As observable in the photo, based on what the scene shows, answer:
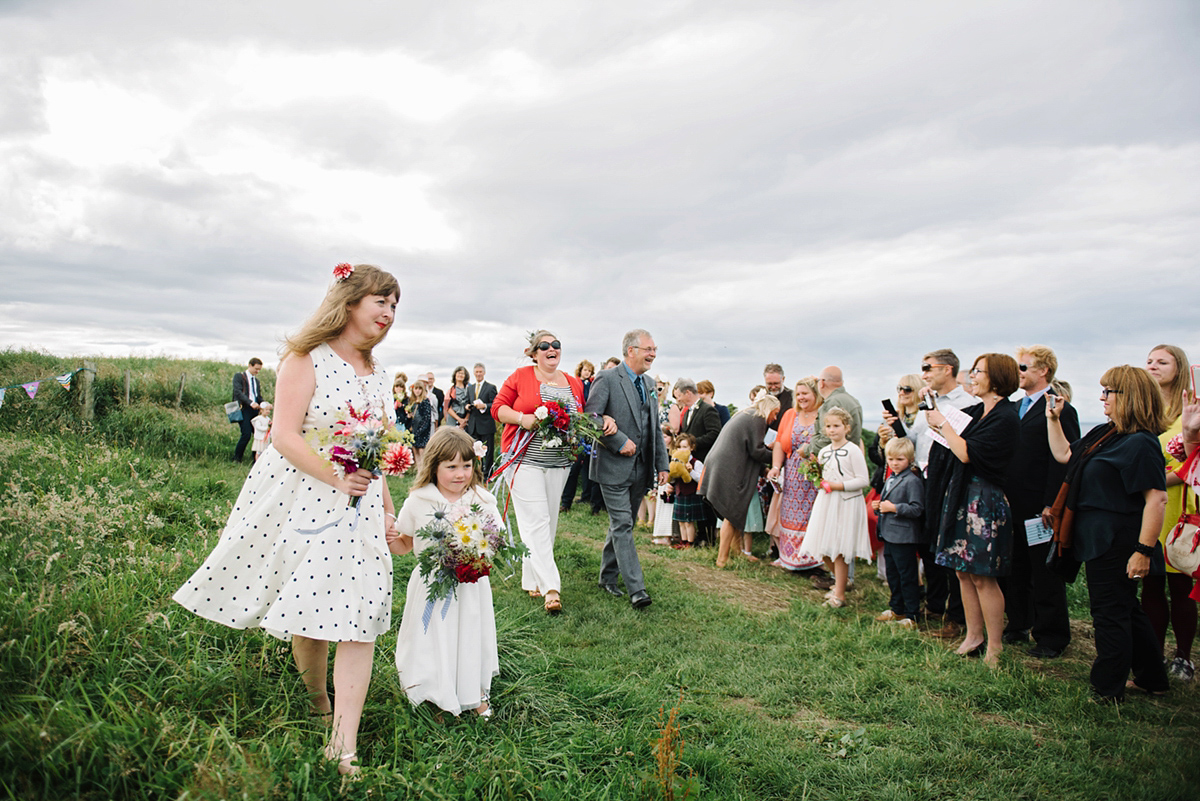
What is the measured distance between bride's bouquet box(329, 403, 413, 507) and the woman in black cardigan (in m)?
4.25

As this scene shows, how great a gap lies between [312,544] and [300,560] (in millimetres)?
103

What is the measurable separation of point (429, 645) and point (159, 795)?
1315 millimetres

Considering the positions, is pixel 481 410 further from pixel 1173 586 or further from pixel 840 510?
pixel 1173 586

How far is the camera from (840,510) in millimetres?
7078

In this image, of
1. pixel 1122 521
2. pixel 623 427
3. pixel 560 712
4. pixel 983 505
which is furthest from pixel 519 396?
pixel 1122 521

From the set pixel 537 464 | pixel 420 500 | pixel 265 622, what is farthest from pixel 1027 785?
pixel 537 464

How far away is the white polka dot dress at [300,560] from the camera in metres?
2.83

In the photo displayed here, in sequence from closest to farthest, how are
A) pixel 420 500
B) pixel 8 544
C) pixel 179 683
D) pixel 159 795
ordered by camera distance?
1. pixel 159 795
2. pixel 179 683
3. pixel 420 500
4. pixel 8 544

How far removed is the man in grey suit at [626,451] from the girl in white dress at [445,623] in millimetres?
2638

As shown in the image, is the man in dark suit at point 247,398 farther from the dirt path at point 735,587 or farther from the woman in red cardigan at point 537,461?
the woman in red cardigan at point 537,461

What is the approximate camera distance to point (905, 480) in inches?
255

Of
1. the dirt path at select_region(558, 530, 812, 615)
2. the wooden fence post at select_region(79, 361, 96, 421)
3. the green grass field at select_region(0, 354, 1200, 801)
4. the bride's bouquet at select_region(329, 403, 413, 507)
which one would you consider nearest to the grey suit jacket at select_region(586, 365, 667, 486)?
the green grass field at select_region(0, 354, 1200, 801)

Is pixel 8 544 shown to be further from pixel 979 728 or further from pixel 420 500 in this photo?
pixel 979 728

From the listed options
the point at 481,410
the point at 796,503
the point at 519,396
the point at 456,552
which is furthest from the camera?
the point at 481,410
